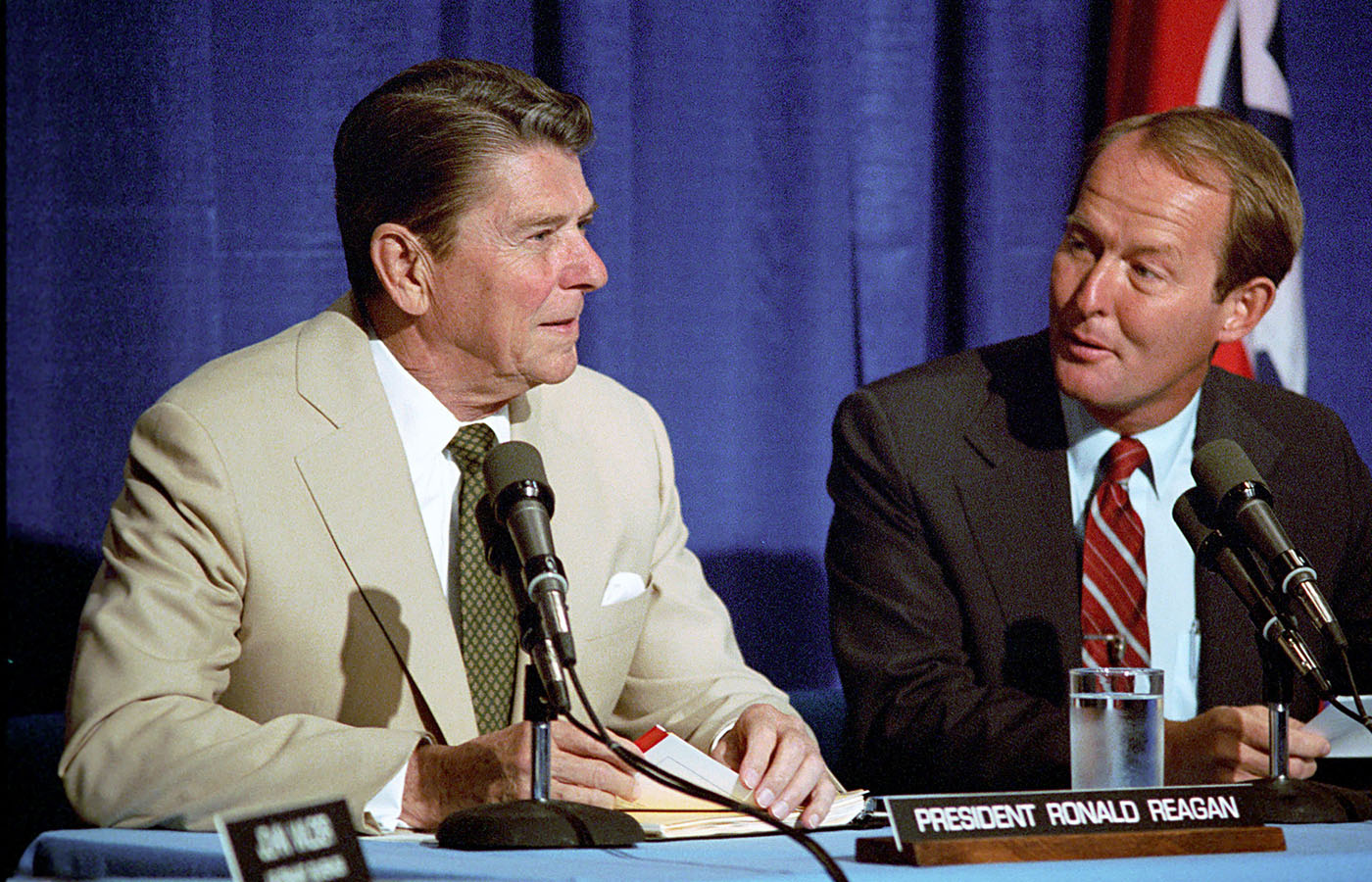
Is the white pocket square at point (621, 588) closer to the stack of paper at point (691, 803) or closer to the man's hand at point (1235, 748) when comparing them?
the stack of paper at point (691, 803)

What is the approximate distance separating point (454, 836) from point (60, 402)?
1396 millimetres

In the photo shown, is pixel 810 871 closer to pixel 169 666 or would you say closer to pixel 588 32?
pixel 169 666

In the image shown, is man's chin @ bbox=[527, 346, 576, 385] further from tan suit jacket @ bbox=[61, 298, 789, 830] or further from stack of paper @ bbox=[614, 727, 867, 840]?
stack of paper @ bbox=[614, 727, 867, 840]

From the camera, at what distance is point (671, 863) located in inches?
49.3

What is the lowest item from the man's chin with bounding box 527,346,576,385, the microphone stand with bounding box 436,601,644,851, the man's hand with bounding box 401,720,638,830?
the man's hand with bounding box 401,720,638,830

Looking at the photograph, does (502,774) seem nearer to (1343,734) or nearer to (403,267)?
(403,267)

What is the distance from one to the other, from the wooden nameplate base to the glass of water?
30 cm

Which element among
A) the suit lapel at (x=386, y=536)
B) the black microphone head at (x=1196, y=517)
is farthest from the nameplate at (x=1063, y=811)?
the suit lapel at (x=386, y=536)

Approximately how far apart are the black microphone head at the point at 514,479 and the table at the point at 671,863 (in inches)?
12.1

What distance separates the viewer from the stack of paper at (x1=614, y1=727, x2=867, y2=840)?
1462 mm

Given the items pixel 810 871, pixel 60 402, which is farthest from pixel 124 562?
pixel 810 871

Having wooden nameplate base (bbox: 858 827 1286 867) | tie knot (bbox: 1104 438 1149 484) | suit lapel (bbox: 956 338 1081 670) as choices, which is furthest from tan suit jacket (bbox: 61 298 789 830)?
tie knot (bbox: 1104 438 1149 484)

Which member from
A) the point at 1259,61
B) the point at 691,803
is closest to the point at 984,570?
the point at 691,803

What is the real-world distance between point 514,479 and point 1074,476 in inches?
51.4
